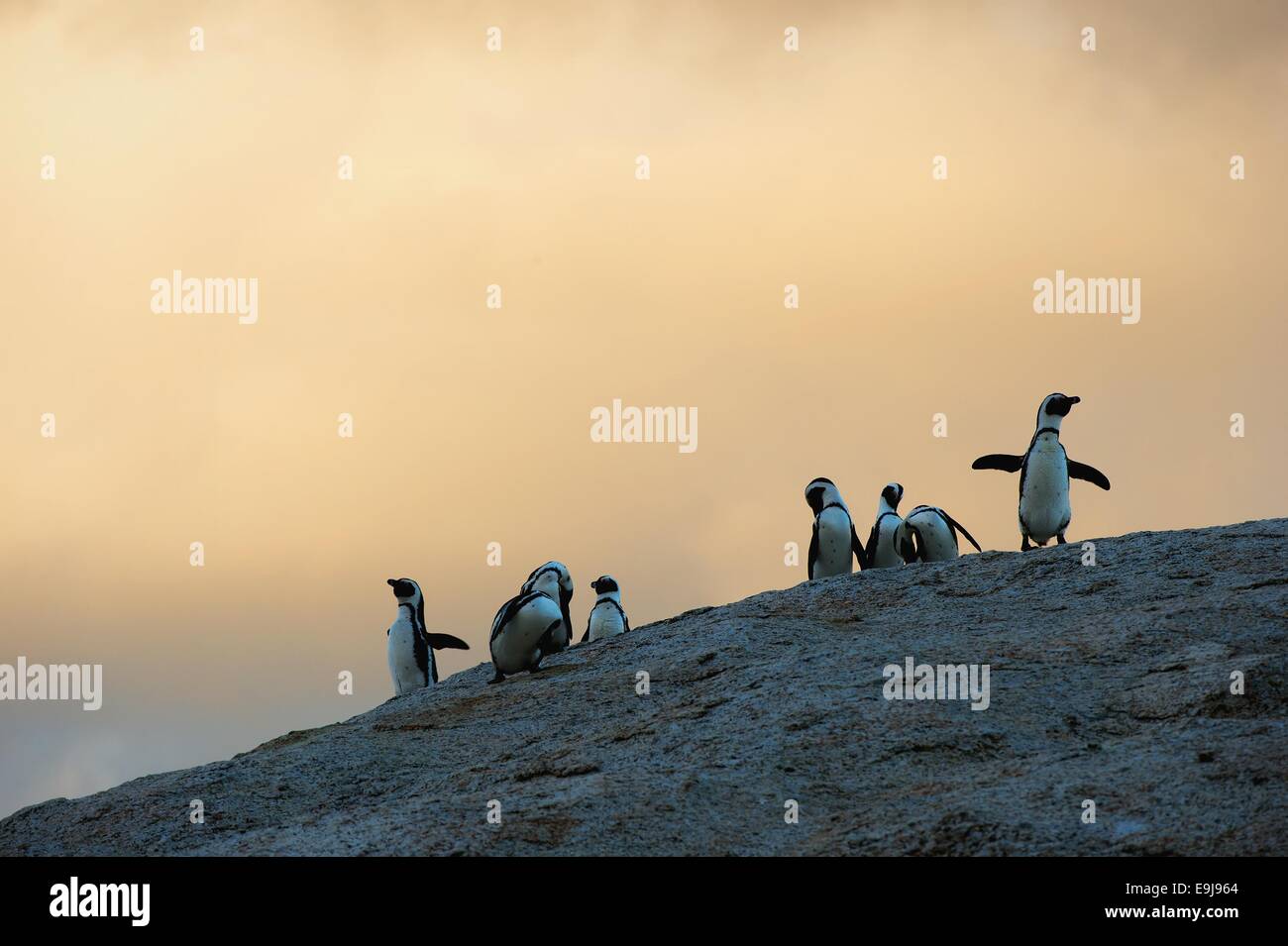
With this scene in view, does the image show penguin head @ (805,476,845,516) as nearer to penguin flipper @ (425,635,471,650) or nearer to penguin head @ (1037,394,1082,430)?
penguin head @ (1037,394,1082,430)

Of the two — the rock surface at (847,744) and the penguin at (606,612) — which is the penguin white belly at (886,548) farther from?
the penguin at (606,612)

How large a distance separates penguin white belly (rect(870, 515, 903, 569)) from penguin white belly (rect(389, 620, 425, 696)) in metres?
5.88

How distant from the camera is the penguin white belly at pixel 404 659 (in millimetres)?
17812

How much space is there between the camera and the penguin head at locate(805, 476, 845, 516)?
16.0 meters

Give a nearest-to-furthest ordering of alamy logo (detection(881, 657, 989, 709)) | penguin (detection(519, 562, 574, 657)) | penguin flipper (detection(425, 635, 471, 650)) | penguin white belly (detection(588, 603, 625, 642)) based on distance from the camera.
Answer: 1. alamy logo (detection(881, 657, 989, 709))
2. penguin (detection(519, 562, 574, 657))
3. penguin white belly (detection(588, 603, 625, 642))
4. penguin flipper (detection(425, 635, 471, 650))

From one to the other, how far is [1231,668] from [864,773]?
2.41 m

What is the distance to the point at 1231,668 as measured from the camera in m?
8.70

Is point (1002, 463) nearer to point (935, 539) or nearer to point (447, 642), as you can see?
point (935, 539)

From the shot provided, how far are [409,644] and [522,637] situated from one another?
17.0 ft

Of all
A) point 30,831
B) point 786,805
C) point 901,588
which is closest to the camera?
point 786,805
